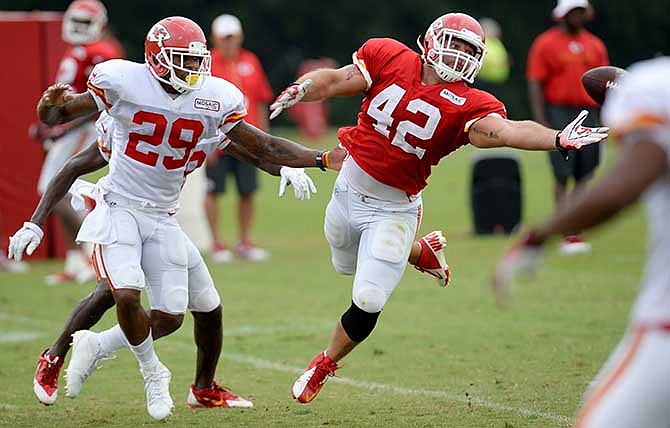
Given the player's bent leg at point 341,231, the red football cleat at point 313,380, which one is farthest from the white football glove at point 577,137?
the red football cleat at point 313,380

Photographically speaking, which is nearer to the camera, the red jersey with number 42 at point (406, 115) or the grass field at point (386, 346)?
the red jersey with number 42 at point (406, 115)

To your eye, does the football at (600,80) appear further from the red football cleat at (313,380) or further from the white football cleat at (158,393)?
the white football cleat at (158,393)

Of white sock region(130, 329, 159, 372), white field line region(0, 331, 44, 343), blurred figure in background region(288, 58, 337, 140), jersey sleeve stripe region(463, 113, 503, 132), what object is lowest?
blurred figure in background region(288, 58, 337, 140)

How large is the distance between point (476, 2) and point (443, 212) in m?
18.1

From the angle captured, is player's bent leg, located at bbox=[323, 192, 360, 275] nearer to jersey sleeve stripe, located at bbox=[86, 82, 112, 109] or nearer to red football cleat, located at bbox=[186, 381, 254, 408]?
red football cleat, located at bbox=[186, 381, 254, 408]

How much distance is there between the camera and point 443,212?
14500mm

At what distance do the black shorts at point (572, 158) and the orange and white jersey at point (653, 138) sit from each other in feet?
23.3

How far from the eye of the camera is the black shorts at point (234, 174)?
10695 millimetres

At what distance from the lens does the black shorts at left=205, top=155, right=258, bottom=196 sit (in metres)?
10.7

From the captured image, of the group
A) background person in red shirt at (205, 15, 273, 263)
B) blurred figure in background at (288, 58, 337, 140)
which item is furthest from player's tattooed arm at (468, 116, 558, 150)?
blurred figure in background at (288, 58, 337, 140)

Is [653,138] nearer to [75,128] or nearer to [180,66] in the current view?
[180,66]

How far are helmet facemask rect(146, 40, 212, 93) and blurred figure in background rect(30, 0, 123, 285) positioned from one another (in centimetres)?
430

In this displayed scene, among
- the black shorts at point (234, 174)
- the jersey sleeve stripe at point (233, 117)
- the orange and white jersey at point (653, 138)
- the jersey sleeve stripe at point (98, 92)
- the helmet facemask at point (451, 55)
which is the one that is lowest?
the black shorts at point (234, 174)

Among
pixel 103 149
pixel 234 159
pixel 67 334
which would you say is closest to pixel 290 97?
pixel 103 149
